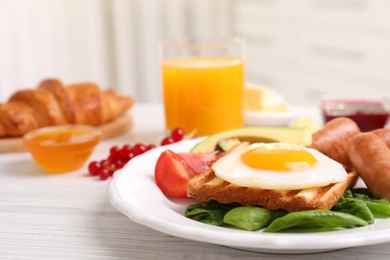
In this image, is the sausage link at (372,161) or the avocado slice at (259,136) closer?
the sausage link at (372,161)

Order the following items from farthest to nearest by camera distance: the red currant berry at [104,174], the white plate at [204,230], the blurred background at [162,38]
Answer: the blurred background at [162,38]
the red currant berry at [104,174]
the white plate at [204,230]

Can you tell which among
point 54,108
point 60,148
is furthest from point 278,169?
point 54,108

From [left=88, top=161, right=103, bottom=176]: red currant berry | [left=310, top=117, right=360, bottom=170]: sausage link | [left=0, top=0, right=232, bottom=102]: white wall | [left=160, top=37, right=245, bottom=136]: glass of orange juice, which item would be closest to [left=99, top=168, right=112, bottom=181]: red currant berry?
[left=88, top=161, right=103, bottom=176]: red currant berry

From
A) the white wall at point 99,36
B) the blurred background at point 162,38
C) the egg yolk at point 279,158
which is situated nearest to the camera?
the egg yolk at point 279,158

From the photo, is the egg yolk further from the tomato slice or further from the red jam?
the red jam

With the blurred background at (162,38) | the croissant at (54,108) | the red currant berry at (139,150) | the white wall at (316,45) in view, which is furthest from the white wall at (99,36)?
the red currant berry at (139,150)

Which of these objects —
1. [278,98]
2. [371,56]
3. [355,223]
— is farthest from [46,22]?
[355,223]

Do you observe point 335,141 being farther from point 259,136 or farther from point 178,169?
point 178,169

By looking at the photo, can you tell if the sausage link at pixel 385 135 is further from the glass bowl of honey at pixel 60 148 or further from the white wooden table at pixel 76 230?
the glass bowl of honey at pixel 60 148
